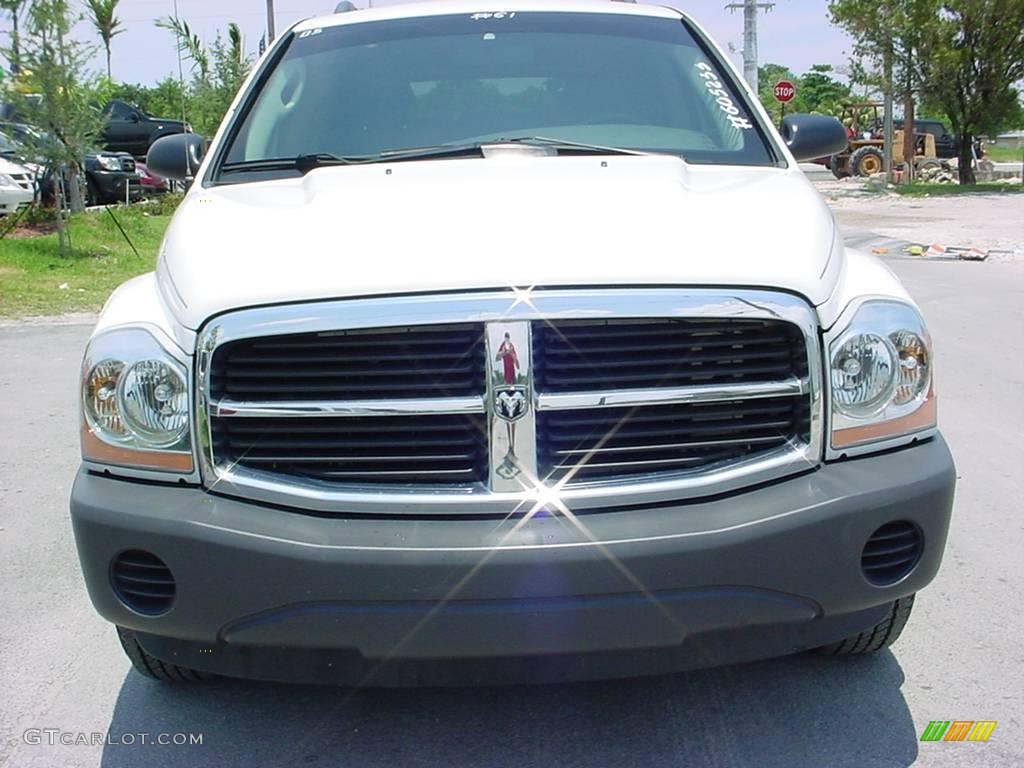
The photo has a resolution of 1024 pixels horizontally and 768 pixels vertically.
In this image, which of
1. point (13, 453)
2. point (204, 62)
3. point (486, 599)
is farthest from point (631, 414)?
point (204, 62)

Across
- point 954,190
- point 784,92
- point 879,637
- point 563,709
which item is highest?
point 784,92

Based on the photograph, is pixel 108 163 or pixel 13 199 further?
pixel 108 163

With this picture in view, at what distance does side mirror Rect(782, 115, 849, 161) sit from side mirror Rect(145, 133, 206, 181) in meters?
2.28

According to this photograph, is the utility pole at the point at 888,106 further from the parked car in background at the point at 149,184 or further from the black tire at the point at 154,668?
the black tire at the point at 154,668

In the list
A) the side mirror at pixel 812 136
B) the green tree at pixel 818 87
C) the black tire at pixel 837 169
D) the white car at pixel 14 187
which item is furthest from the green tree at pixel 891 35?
the green tree at pixel 818 87

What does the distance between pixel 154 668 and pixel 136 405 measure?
2.64ft

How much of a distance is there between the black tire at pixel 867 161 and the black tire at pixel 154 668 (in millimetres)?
34913

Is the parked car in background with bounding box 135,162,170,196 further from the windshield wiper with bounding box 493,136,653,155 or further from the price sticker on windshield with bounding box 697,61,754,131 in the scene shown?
the windshield wiper with bounding box 493,136,653,155

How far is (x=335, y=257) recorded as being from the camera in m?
2.54

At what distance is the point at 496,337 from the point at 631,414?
1.20ft

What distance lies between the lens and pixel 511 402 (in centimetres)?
238

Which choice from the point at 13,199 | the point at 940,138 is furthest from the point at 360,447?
the point at 940,138

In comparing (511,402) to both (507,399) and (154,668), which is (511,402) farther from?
(154,668)

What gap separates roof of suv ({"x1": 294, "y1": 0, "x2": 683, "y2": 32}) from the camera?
422 centimetres
